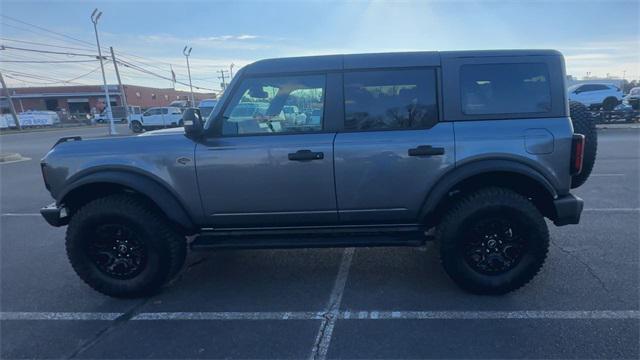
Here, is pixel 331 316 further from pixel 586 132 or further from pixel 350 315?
pixel 586 132

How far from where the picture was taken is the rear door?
3324mm

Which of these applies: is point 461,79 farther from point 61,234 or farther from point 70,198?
point 61,234

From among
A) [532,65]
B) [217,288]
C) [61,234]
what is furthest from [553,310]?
[61,234]

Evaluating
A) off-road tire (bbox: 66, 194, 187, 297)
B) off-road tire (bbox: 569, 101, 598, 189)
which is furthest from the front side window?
off-road tire (bbox: 569, 101, 598, 189)

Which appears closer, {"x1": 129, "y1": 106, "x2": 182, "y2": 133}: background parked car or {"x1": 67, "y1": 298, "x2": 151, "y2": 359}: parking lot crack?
{"x1": 67, "y1": 298, "x2": 151, "y2": 359}: parking lot crack

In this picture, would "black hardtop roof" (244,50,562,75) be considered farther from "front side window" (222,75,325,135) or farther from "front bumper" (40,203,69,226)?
"front bumper" (40,203,69,226)

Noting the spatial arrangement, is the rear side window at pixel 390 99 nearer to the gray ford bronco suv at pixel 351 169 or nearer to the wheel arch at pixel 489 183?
the gray ford bronco suv at pixel 351 169

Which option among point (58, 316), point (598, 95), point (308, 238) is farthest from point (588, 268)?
point (598, 95)

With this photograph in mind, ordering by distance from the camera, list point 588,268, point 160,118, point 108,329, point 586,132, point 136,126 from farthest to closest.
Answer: point 136,126
point 160,118
point 588,268
point 586,132
point 108,329

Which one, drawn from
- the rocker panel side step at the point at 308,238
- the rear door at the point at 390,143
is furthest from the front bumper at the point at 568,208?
the rocker panel side step at the point at 308,238

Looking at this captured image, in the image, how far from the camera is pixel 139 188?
3443 millimetres

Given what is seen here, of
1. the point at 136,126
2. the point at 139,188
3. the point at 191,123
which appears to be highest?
the point at 191,123

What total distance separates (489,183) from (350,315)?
1.68 meters

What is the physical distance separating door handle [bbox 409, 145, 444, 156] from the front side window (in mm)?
879
